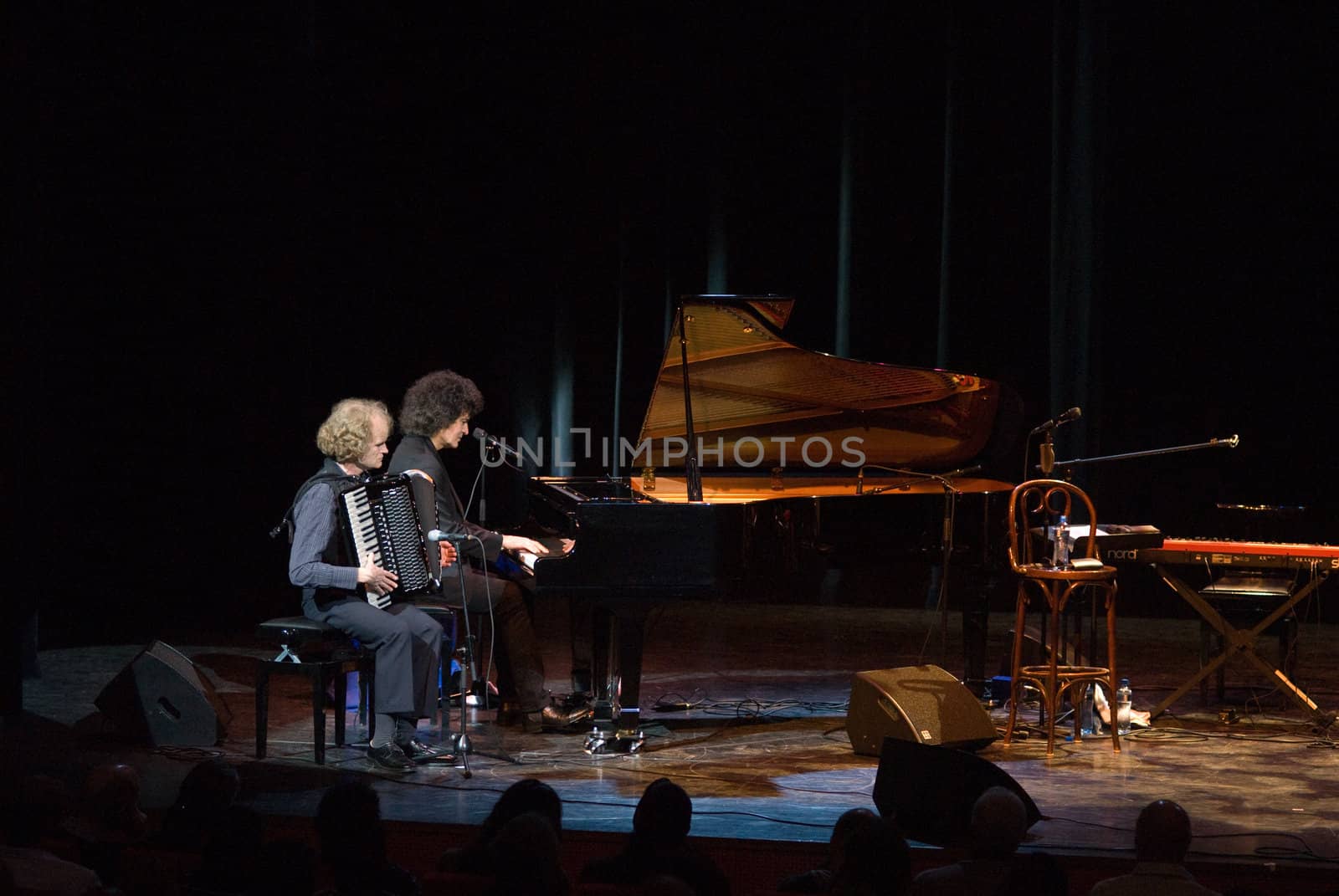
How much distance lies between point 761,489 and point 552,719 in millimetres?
1632

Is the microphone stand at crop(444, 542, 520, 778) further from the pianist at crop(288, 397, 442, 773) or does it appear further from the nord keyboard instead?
the nord keyboard

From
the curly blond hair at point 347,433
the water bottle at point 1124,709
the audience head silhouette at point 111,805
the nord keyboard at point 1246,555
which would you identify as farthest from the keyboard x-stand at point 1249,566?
the audience head silhouette at point 111,805

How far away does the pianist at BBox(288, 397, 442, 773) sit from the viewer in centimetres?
528

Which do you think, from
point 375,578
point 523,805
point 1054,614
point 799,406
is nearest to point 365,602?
point 375,578

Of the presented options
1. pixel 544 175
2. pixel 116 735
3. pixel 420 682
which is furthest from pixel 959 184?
pixel 116 735

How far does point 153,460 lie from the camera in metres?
8.42

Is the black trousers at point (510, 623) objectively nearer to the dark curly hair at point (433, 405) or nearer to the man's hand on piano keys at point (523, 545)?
the man's hand on piano keys at point (523, 545)

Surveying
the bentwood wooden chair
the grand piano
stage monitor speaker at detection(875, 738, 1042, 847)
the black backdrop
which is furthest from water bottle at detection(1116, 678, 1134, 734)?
the black backdrop

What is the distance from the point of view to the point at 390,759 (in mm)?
5191

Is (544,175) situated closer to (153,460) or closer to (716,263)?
(716,263)

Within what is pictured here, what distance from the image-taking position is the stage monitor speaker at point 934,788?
13.0 feet

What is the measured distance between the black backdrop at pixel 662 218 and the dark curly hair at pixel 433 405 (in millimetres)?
2874

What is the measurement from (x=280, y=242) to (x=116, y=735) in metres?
3.71

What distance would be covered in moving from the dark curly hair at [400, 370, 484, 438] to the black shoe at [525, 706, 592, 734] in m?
1.25
